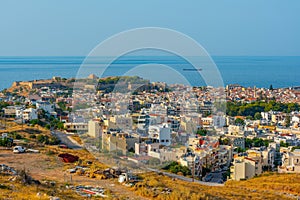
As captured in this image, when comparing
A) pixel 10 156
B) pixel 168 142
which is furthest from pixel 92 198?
pixel 168 142

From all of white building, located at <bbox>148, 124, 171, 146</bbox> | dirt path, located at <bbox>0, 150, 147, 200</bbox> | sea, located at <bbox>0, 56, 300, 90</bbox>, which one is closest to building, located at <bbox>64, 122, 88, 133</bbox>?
sea, located at <bbox>0, 56, 300, 90</bbox>

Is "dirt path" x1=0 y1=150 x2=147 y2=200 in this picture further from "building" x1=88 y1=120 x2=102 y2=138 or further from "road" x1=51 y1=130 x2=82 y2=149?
"building" x1=88 y1=120 x2=102 y2=138

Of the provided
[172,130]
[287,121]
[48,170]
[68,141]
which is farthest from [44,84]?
[48,170]

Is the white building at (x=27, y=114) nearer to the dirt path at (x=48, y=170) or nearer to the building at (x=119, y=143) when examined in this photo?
the building at (x=119, y=143)

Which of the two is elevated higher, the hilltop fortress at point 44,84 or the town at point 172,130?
the hilltop fortress at point 44,84

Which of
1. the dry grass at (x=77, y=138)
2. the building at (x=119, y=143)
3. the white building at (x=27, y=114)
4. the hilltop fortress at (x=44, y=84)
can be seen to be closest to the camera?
the building at (x=119, y=143)

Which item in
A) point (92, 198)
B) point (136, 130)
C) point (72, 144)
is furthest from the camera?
point (136, 130)

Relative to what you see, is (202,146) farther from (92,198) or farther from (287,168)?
(92,198)

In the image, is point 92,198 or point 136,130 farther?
point 136,130

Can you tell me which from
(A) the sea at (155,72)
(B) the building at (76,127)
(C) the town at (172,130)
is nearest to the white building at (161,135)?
(C) the town at (172,130)
